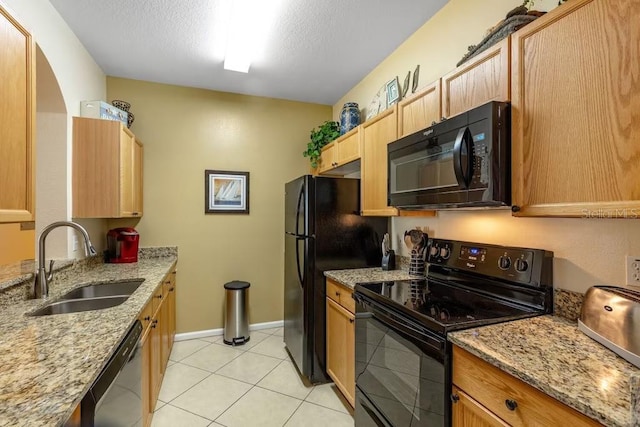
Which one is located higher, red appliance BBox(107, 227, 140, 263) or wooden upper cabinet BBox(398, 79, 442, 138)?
wooden upper cabinet BBox(398, 79, 442, 138)

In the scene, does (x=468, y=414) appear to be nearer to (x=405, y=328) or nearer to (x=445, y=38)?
(x=405, y=328)

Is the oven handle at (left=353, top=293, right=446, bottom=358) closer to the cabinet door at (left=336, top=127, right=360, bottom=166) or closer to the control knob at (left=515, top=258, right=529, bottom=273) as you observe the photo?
the control knob at (left=515, top=258, right=529, bottom=273)

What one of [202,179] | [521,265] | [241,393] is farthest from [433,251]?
[202,179]

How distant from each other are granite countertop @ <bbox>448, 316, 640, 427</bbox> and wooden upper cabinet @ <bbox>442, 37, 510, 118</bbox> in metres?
0.97

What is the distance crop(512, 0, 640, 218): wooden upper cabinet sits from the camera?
944mm

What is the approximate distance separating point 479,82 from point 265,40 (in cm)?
170

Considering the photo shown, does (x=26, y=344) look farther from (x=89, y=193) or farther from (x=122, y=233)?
(x=122, y=233)

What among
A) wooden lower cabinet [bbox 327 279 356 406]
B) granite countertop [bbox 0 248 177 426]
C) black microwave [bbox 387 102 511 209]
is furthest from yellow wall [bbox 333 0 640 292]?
granite countertop [bbox 0 248 177 426]

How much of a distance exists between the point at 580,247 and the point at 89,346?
1.97 meters

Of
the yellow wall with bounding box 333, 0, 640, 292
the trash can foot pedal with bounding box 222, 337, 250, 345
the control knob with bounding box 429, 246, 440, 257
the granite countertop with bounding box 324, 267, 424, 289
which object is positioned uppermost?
the yellow wall with bounding box 333, 0, 640, 292

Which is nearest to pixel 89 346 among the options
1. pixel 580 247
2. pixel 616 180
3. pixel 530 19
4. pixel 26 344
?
pixel 26 344

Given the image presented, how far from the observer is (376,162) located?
Answer: 2338 millimetres

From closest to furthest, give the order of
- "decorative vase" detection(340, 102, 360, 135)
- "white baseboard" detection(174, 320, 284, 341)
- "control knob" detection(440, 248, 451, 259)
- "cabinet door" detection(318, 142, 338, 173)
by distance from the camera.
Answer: "control knob" detection(440, 248, 451, 259) → "decorative vase" detection(340, 102, 360, 135) → "cabinet door" detection(318, 142, 338, 173) → "white baseboard" detection(174, 320, 284, 341)

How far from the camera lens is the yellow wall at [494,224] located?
48.0 inches
